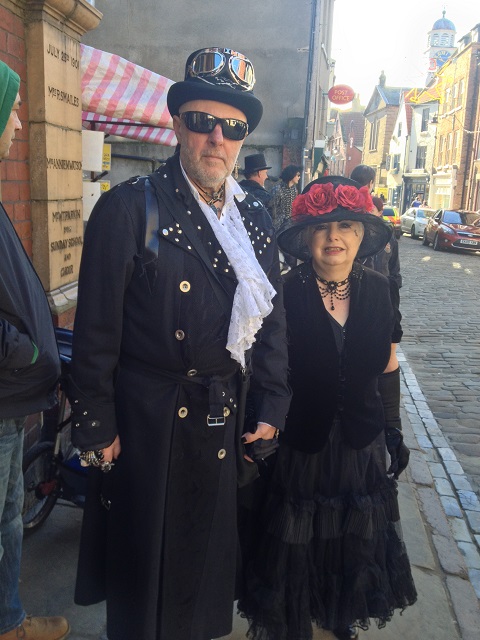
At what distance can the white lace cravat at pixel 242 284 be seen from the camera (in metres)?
2.06

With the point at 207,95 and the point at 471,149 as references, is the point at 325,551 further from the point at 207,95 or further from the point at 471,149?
the point at 471,149

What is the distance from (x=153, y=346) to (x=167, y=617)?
986mm

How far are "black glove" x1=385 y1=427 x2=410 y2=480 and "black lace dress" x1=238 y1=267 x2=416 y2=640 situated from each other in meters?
0.15

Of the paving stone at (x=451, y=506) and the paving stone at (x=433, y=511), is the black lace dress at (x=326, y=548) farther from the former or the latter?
the paving stone at (x=451, y=506)

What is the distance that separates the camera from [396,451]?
282 cm

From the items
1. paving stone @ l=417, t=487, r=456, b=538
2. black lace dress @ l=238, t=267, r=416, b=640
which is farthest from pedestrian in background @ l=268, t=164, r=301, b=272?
black lace dress @ l=238, t=267, r=416, b=640

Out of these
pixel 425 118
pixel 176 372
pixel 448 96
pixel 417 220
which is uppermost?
pixel 448 96

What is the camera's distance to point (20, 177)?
3.32m

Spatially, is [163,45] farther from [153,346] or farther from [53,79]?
[153,346]

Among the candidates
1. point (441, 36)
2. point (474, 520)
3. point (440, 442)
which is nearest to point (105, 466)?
point (474, 520)

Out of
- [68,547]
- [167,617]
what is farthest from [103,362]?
[68,547]

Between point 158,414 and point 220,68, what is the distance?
125 centimetres

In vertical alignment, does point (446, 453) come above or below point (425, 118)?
below

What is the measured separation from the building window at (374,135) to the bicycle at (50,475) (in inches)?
2630
